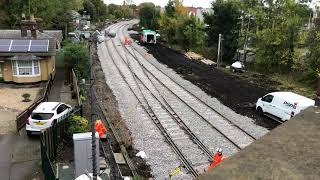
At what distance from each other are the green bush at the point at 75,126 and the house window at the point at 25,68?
1468 centimetres

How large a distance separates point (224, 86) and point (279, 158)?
27.2 m

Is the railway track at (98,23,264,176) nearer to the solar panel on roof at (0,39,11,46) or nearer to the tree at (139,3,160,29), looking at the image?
the solar panel on roof at (0,39,11,46)

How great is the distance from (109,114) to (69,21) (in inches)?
1651

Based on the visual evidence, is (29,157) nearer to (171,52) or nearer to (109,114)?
(109,114)

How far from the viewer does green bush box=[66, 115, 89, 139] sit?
17.0m

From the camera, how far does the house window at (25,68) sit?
99.1 feet

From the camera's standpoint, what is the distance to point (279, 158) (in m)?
4.42

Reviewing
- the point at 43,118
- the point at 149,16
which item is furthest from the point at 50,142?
the point at 149,16

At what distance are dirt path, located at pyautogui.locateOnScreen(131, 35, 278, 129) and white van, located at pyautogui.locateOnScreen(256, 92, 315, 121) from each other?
1.82ft

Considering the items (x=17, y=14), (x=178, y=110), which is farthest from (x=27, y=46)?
(x=17, y=14)

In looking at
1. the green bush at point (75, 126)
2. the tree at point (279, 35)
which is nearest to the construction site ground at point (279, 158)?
the green bush at point (75, 126)

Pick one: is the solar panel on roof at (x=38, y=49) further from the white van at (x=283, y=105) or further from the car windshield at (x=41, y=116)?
the white van at (x=283, y=105)

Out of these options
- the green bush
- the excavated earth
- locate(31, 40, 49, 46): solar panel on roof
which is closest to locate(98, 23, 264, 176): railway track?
the excavated earth

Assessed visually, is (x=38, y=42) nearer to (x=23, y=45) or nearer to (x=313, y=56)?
(x=23, y=45)
